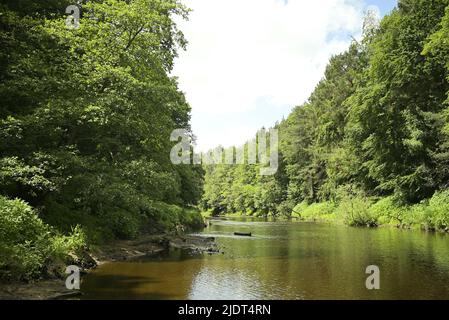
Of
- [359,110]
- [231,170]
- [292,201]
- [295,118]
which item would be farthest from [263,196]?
[359,110]

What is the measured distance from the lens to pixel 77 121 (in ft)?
64.0

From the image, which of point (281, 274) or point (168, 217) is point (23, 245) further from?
point (168, 217)

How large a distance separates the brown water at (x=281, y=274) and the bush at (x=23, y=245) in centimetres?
166

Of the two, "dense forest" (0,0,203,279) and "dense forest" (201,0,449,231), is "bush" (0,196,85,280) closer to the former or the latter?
"dense forest" (0,0,203,279)

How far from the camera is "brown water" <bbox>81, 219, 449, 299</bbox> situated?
1295cm

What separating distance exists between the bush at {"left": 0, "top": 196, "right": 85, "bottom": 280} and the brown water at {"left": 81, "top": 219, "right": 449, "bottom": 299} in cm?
166

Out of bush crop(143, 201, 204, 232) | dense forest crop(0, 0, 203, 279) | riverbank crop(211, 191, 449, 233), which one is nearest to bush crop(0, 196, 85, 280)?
dense forest crop(0, 0, 203, 279)

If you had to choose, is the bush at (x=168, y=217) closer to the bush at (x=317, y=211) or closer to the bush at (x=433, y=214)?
the bush at (x=433, y=214)

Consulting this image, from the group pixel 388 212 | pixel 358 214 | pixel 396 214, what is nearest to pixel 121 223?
pixel 358 214

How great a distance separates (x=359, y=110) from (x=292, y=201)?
39.2 metres

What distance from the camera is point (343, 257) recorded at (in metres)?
20.1

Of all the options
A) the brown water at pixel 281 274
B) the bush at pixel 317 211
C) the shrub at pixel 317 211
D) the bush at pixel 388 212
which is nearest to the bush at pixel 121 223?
the brown water at pixel 281 274

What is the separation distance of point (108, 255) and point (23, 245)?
271 inches
